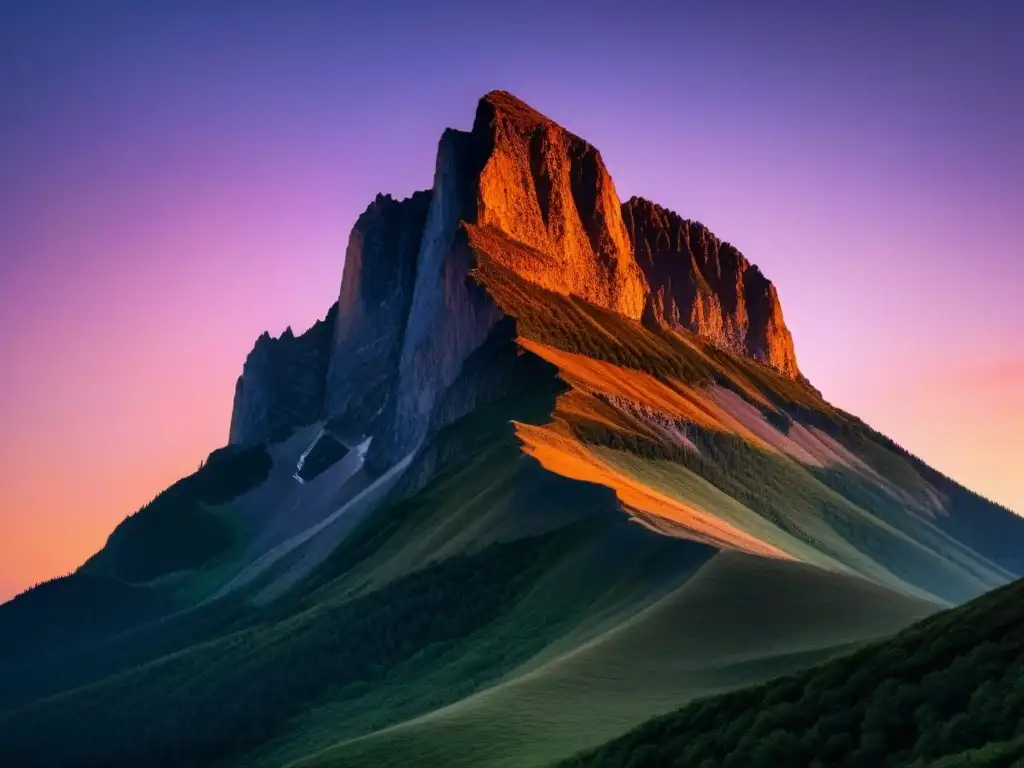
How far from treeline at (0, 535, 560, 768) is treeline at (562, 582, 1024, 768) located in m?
62.8

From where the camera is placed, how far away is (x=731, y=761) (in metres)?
38.4

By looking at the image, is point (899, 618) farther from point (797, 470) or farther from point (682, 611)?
point (797, 470)

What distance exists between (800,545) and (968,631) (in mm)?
111263

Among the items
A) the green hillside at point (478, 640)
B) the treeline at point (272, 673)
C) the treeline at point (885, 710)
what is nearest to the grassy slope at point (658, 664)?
the green hillside at point (478, 640)

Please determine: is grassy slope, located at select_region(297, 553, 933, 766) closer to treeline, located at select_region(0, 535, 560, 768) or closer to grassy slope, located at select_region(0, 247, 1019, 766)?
grassy slope, located at select_region(0, 247, 1019, 766)

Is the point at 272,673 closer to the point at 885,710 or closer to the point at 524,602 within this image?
the point at 524,602

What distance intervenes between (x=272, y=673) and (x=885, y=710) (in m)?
91.1

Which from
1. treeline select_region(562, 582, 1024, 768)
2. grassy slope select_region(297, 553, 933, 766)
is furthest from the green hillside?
treeline select_region(562, 582, 1024, 768)

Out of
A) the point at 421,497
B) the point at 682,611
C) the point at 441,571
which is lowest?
the point at 682,611

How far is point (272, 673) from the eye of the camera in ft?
393

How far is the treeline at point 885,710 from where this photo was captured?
34406mm

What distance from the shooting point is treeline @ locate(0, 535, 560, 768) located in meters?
109

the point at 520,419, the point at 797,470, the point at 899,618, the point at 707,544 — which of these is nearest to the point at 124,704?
the point at 520,419

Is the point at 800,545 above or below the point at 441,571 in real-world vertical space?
below
